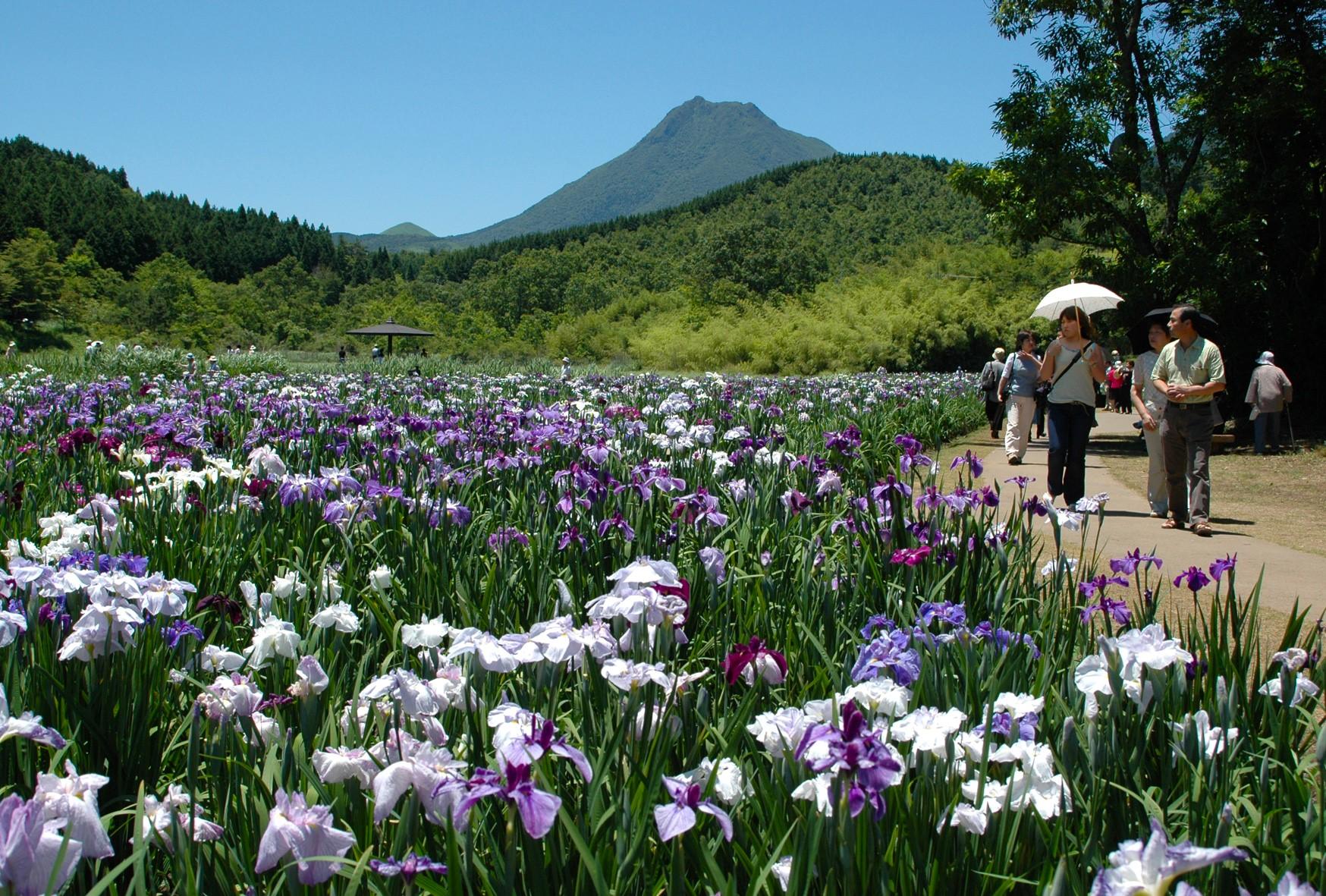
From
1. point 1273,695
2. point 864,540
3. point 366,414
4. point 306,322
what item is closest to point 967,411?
point 366,414

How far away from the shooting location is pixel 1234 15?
12609 mm

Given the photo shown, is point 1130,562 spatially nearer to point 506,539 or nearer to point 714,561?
point 714,561

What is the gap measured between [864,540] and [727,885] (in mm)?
2158

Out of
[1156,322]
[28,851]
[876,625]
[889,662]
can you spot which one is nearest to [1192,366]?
[1156,322]

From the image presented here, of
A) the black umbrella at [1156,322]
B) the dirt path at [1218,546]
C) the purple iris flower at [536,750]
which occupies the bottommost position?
the dirt path at [1218,546]

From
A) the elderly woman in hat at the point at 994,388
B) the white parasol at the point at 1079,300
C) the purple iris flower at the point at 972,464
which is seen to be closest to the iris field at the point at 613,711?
the purple iris flower at the point at 972,464

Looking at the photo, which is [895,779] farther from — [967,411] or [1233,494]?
[967,411]

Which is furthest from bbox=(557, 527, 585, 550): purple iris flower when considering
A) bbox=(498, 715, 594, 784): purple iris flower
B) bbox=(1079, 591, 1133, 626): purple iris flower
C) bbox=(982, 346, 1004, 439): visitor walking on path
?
bbox=(982, 346, 1004, 439): visitor walking on path

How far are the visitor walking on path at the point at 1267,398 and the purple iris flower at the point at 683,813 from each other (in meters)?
12.5

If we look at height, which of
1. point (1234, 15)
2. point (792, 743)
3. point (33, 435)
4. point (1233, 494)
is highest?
point (1234, 15)

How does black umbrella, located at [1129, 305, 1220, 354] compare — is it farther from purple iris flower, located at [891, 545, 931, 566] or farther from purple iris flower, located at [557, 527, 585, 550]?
purple iris flower, located at [557, 527, 585, 550]

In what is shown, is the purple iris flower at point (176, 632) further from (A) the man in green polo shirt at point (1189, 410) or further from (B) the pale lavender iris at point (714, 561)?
(A) the man in green polo shirt at point (1189, 410)

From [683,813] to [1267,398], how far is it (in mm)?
12575

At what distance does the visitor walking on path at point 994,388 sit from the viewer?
12.8 metres
